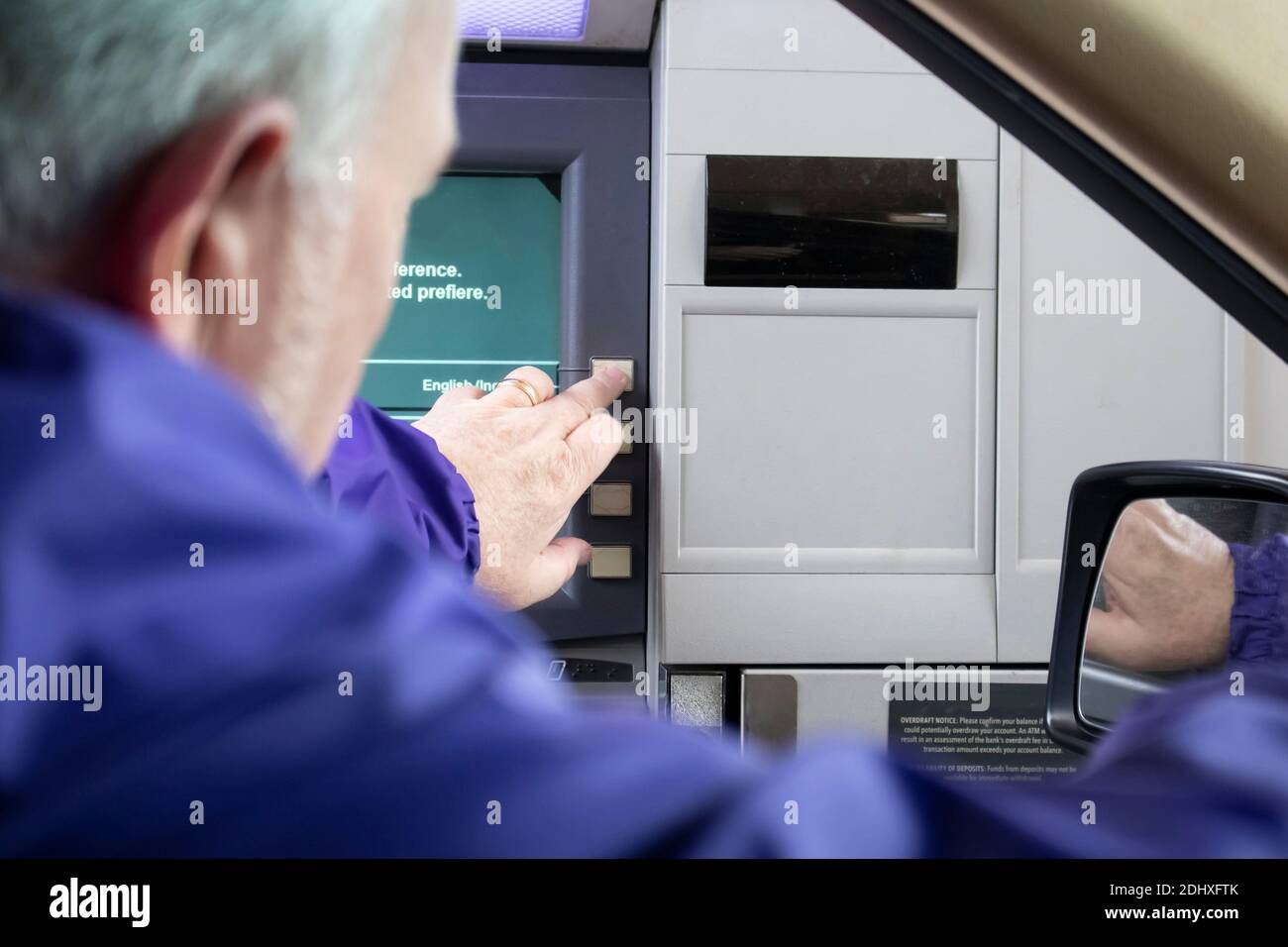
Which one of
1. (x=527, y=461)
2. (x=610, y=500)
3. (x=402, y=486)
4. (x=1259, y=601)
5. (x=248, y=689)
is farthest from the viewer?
(x=610, y=500)

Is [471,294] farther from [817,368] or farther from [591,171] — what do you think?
[817,368]

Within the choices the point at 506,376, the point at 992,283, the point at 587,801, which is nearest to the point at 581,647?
the point at 506,376

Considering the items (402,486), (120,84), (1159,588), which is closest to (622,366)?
(402,486)

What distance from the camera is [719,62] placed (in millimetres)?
1291

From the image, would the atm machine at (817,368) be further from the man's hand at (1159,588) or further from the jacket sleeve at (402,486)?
the man's hand at (1159,588)

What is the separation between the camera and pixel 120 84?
210 mm

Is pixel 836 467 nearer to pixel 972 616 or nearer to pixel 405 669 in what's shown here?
pixel 972 616

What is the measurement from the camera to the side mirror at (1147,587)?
55 centimetres

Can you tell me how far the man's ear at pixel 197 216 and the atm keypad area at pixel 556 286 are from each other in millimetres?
1077

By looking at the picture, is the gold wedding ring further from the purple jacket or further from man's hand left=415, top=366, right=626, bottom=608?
the purple jacket

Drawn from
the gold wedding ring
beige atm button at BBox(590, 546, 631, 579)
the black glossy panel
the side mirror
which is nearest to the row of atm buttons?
beige atm button at BBox(590, 546, 631, 579)

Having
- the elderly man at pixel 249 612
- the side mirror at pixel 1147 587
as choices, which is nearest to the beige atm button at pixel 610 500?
the side mirror at pixel 1147 587

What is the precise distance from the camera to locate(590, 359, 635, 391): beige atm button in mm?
1331

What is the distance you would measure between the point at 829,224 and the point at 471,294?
19.7 inches
